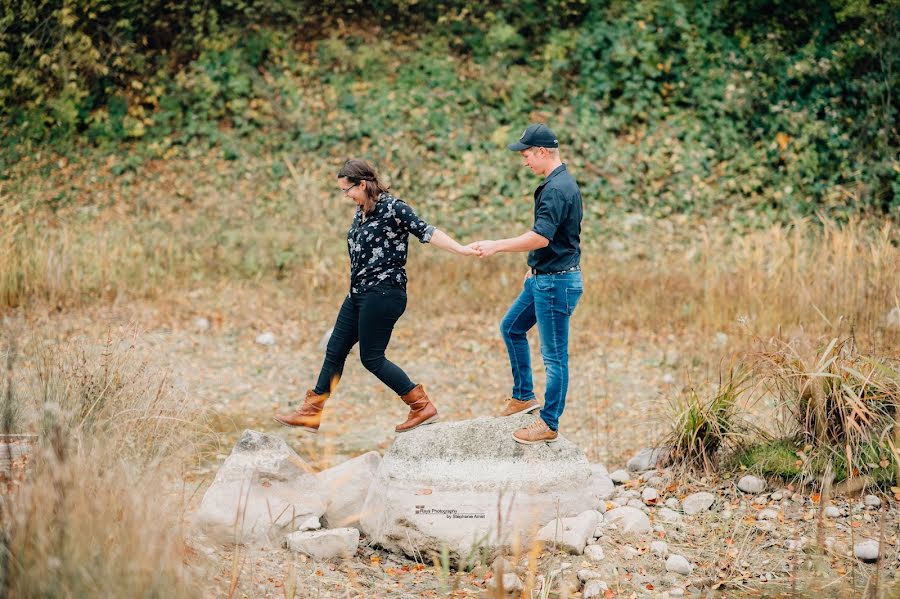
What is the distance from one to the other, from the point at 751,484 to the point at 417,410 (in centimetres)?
222

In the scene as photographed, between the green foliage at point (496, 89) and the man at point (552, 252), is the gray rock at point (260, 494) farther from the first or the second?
the green foliage at point (496, 89)

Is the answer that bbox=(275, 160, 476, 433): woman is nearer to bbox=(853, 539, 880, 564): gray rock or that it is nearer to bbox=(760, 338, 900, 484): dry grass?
bbox=(760, 338, 900, 484): dry grass

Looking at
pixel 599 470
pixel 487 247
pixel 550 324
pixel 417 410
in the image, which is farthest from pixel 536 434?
pixel 599 470

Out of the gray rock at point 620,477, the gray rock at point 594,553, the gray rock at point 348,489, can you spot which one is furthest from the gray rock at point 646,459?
the gray rock at point 348,489

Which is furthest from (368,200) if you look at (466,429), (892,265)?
(892,265)

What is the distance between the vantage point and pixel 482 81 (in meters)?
13.6

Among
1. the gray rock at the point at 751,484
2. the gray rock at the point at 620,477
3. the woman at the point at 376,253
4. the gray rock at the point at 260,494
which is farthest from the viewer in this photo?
the gray rock at the point at 620,477

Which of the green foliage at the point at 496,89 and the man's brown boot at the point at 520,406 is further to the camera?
the green foliage at the point at 496,89

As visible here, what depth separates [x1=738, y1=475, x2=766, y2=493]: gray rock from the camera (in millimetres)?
5602

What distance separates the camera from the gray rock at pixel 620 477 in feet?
20.0

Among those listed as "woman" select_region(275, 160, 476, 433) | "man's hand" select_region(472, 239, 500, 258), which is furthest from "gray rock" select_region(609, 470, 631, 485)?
"man's hand" select_region(472, 239, 500, 258)

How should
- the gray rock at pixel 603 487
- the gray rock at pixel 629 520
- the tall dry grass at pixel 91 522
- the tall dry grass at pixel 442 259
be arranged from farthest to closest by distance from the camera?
the tall dry grass at pixel 442 259 → the gray rock at pixel 603 487 → the gray rock at pixel 629 520 → the tall dry grass at pixel 91 522

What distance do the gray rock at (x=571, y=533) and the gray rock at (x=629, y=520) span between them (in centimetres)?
23

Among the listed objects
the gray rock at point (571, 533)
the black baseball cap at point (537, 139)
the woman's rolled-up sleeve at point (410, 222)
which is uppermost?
the black baseball cap at point (537, 139)
